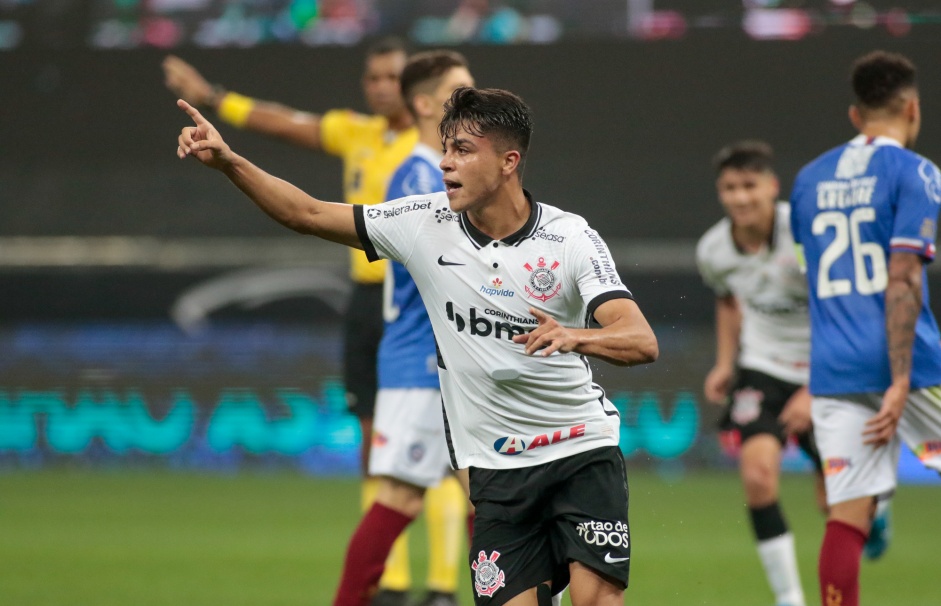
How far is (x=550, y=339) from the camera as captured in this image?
11.3 ft

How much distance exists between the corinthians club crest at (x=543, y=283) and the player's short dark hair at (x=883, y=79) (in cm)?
190

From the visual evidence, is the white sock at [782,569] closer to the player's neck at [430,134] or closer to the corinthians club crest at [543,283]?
the player's neck at [430,134]

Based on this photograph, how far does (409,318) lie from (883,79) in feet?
6.97

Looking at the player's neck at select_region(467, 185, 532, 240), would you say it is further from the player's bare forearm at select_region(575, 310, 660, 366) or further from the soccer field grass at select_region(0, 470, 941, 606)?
the soccer field grass at select_region(0, 470, 941, 606)

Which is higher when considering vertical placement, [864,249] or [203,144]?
[203,144]

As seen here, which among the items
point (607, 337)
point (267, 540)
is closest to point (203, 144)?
point (607, 337)

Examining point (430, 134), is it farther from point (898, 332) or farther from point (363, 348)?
point (898, 332)

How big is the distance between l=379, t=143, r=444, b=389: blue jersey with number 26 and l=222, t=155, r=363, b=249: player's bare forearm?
1.41 meters

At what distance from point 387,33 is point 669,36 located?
94.3 inches

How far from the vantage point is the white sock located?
622 cm

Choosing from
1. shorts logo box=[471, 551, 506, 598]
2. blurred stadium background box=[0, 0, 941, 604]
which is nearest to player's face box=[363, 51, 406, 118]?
shorts logo box=[471, 551, 506, 598]

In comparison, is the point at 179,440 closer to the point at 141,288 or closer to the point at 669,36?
the point at 141,288

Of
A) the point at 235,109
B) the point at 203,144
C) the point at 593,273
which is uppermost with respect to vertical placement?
the point at 235,109

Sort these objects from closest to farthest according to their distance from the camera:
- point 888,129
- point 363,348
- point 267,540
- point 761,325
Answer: point 888,129 → point 363,348 → point 761,325 → point 267,540
